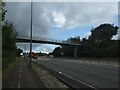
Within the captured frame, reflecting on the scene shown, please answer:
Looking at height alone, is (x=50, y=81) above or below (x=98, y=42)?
below

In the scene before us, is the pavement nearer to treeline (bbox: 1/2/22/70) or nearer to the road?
the road

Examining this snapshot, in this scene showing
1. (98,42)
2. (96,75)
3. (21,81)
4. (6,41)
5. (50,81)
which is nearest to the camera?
(50,81)

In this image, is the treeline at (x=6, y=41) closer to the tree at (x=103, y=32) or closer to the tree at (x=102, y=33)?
the tree at (x=102, y=33)

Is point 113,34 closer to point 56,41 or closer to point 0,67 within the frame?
point 56,41

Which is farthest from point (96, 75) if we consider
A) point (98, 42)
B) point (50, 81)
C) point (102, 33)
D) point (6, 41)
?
point (102, 33)

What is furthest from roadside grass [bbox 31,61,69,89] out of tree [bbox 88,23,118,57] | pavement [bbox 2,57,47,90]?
tree [bbox 88,23,118,57]

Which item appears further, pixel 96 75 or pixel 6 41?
pixel 6 41

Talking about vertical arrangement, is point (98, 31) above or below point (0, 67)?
above

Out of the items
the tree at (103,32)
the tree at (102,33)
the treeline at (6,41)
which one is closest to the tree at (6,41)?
the treeline at (6,41)

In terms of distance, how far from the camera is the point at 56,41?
126 m

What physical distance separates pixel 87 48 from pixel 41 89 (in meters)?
111

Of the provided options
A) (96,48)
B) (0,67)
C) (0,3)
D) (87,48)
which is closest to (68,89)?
(0,3)

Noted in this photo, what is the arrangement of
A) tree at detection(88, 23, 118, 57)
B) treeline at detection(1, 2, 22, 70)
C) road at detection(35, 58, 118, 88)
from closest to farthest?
road at detection(35, 58, 118, 88)
treeline at detection(1, 2, 22, 70)
tree at detection(88, 23, 118, 57)

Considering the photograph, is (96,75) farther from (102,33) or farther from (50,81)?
(102,33)
